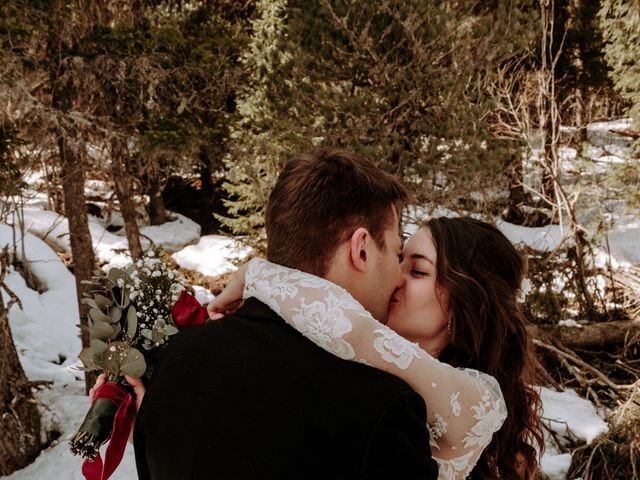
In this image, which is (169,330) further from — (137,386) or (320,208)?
(320,208)

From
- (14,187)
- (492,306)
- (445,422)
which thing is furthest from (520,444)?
(14,187)

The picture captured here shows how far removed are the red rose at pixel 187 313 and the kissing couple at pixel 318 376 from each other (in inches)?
10.8

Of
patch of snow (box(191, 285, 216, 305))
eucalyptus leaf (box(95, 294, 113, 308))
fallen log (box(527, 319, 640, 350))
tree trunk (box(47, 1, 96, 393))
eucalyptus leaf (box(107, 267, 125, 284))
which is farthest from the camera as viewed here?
patch of snow (box(191, 285, 216, 305))

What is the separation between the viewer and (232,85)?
7730mm

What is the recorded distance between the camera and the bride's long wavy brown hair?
7.00ft

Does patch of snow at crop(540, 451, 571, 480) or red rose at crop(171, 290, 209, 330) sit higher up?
red rose at crop(171, 290, 209, 330)

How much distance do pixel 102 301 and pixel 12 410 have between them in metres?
5.22

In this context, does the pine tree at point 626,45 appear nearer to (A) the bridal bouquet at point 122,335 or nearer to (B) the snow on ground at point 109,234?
(A) the bridal bouquet at point 122,335

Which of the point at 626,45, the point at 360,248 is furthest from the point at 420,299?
the point at 626,45

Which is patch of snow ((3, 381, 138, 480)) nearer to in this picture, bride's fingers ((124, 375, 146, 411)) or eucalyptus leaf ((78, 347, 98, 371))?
eucalyptus leaf ((78, 347, 98, 371))

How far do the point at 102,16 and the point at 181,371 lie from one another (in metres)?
7.29

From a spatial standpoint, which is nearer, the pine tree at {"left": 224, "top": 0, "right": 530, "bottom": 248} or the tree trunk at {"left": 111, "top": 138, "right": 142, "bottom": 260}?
the pine tree at {"left": 224, "top": 0, "right": 530, "bottom": 248}

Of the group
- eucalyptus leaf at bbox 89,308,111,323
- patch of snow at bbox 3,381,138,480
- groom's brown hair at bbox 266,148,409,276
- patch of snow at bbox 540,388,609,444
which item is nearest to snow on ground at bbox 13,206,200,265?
patch of snow at bbox 3,381,138,480

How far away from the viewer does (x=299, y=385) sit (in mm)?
1288
